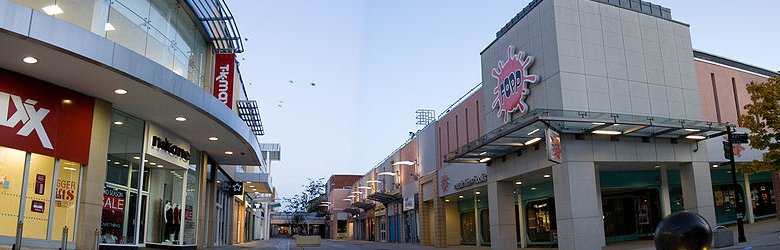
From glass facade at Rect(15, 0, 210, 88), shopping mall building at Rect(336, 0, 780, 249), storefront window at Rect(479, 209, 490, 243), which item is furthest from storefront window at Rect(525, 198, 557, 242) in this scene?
glass facade at Rect(15, 0, 210, 88)

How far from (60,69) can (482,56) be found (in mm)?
18589

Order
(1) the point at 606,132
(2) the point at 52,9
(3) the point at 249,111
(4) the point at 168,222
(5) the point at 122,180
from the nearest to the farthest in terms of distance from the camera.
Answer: (2) the point at 52,9, (5) the point at 122,180, (1) the point at 606,132, (4) the point at 168,222, (3) the point at 249,111

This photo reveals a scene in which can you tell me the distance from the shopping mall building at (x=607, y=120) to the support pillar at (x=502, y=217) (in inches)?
1.9

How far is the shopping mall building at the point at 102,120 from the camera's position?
11.6 meters

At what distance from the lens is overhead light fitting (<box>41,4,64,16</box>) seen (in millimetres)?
12102

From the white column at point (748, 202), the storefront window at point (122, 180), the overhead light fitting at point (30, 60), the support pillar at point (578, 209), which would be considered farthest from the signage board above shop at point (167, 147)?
the white column at point (748, 202)

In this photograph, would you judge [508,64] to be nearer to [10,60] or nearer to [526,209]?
[526,209]

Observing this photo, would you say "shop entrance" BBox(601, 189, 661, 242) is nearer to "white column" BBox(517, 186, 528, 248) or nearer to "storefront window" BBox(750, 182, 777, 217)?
"white column" BBox(517, 186, 528, 248)

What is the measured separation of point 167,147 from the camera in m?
19.0

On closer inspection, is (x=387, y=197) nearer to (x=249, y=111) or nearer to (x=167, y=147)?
(x=249, y=111)

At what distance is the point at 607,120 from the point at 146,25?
14.0 metres

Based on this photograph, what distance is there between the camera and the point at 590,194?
19406 millimetres

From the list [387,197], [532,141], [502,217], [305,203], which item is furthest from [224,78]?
[305,203]

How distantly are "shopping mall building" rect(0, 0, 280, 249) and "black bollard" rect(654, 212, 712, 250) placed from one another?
10646mm
